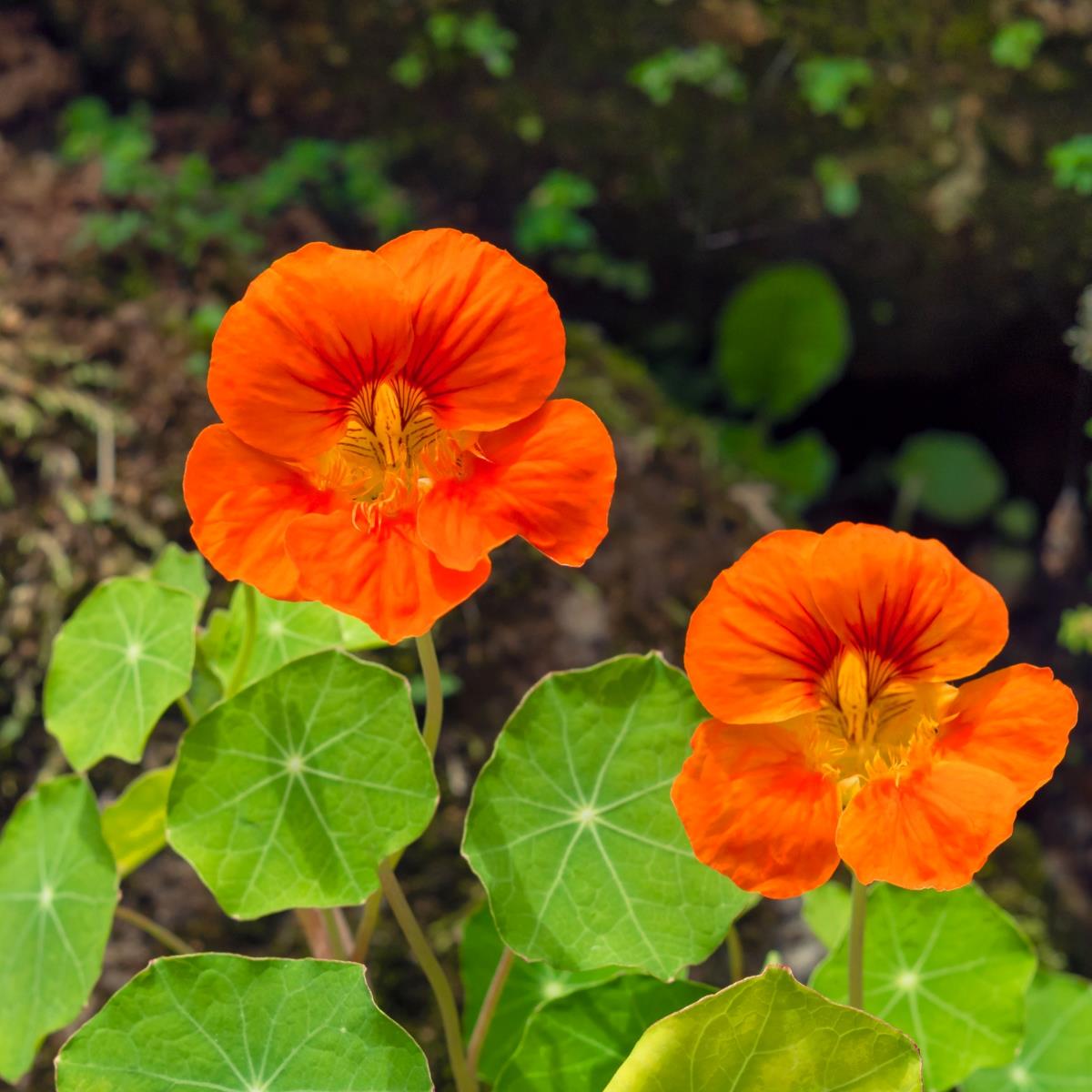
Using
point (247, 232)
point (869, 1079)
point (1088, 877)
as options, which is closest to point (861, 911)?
point (869, 1079)

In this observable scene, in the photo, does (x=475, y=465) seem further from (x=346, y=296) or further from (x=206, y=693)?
(x=206, y=693)

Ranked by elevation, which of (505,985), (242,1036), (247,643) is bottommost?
(505,985)

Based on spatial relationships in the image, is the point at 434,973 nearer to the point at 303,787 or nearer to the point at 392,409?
the point at 303,787

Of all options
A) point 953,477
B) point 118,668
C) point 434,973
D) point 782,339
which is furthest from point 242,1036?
point 953,477

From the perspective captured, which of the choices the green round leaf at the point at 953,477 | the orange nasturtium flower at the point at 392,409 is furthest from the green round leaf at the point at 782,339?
the orange nasturtium flower at the point at 392,409

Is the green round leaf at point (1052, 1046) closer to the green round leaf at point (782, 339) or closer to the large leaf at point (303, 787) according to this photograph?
the large leaf at point (303, 787)

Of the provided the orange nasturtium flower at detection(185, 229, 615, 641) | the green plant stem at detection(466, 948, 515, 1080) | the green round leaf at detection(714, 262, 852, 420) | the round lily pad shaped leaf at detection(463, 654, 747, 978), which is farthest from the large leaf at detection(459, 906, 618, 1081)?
the green round leaf at detection(714, 262, 852, 420)
